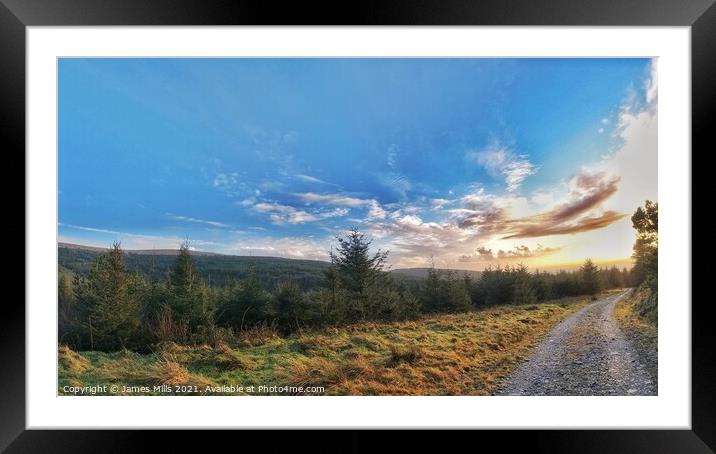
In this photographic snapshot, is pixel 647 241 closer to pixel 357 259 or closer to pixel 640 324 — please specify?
pixel 640 324

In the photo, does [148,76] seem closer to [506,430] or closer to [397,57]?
[397,57]

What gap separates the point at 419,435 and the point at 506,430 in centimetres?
69

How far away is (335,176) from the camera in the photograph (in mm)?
2369

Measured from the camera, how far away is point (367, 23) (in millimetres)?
1777

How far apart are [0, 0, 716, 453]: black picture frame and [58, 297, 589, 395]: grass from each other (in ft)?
1.17

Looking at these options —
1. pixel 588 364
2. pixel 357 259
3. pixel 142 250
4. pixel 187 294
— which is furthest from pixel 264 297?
pixel 588 364

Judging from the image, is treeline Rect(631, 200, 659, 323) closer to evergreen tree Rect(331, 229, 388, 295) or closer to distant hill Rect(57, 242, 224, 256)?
evergreen tree Rect(331, 229, 388, 295)

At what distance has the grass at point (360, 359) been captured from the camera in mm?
2264

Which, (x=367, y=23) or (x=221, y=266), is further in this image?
(x=221, y=266)

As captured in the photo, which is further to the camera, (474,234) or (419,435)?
(474,234)

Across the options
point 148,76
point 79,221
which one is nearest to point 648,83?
point 148,76

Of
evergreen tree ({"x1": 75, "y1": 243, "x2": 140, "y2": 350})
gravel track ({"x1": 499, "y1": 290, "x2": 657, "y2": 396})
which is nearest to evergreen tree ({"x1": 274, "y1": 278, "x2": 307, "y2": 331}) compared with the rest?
evergreen tree ({"x1": 75, "y1": 243, "x2": 140, "y2": 350})

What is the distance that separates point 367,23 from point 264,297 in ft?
8.25

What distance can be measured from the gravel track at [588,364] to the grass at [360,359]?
0.38ft
